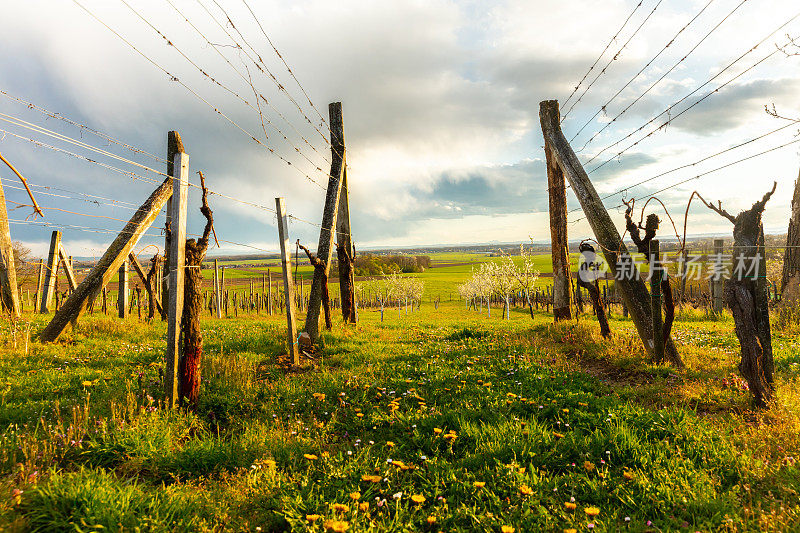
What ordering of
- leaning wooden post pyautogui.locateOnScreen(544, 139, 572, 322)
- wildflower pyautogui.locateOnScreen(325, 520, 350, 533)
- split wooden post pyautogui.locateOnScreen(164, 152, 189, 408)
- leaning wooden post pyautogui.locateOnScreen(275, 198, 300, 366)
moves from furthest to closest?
leaning wooden post pyautogui.locateOnScreen(544, 139, 572, 322)
leaning wooden post pyautogui.locateOnScreen(275, 198, 300, 366)
split wooden post pyautogui.locateOnScreen(164, 152, 189, 408)
wildflower pyautogui.locateOnScreen(325, 520, 350, 533)

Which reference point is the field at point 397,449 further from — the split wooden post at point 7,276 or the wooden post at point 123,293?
the wooden post at point 123,293

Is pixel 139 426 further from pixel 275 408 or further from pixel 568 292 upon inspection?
→ pixel 568 292

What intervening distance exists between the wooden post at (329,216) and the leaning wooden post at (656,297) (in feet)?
21.6

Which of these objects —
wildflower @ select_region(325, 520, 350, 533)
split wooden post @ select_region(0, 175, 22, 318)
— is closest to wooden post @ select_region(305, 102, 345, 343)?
wildflower @ select_region(325, 520, 350, 533)

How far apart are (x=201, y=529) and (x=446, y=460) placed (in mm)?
2127

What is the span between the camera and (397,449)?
3.89m

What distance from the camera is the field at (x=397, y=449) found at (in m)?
2.82

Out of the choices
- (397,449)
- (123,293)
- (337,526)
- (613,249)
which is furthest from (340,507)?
(123,293)

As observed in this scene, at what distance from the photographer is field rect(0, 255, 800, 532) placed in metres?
2.82

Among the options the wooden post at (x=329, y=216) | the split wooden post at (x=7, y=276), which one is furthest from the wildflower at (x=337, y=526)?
the split wooden post at (x=7, y=276)

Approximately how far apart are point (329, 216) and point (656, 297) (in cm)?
706

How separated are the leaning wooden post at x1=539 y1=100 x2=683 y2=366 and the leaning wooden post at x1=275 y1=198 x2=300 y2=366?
601 centimetres

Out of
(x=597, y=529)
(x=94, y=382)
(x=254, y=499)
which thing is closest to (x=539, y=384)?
(x=597, y=529)

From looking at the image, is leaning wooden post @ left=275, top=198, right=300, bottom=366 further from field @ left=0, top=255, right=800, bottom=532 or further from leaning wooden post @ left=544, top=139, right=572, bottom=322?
leaning wooden post @ left=544, top=139, right=572, bottom=322
